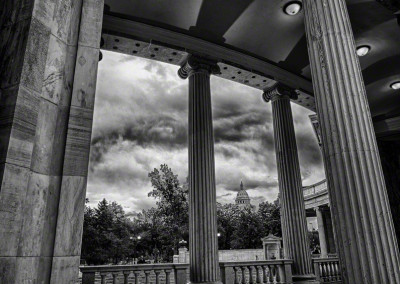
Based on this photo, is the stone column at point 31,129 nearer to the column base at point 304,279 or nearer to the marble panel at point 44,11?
the marble panel at point 44,11

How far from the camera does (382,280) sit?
6402mm

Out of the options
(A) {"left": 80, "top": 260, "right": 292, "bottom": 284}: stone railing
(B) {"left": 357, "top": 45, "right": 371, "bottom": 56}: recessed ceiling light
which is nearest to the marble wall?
(A) {"left": 80, "top": 260, "right": 292, "bottom": 284}: stone railing

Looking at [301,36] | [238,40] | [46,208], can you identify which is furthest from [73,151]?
[301,36]

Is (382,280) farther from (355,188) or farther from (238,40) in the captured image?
(238,40)

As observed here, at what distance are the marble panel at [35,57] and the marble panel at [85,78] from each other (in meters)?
0.64

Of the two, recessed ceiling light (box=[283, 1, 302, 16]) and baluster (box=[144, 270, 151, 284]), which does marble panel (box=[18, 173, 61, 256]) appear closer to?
baluster (box=[144, 270, 151, 284])

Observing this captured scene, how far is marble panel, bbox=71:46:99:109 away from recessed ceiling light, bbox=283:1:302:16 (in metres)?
16.0

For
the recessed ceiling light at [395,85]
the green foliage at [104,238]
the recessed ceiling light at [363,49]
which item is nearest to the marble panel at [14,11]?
the recessed ceiling light at [363,49]

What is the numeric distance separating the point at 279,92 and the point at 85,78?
63.1 feet

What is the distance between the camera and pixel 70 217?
16.5ft

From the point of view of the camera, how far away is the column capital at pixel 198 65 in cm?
1925

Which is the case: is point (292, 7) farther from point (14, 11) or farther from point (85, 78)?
point (14, 11)

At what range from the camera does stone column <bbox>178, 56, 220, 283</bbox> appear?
50.4ft

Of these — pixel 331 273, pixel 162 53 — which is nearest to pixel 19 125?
pixel 162 53
